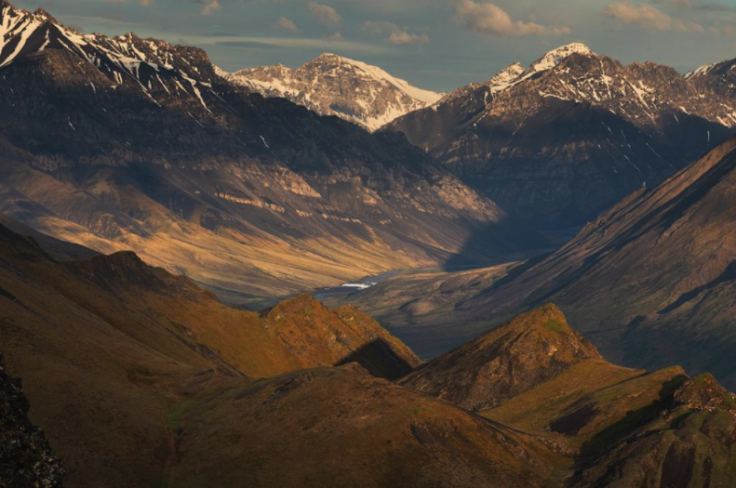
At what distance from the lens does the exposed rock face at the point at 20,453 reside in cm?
7888

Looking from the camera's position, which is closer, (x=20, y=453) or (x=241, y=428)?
(x=20, y=453)

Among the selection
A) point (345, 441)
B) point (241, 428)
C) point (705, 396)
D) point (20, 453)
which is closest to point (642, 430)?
point (705, 396)

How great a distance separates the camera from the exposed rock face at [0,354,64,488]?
259 ft

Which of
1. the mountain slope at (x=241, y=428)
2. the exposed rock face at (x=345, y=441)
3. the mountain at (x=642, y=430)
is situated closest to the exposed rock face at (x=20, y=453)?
the mountain slope at (x=241, y=428)

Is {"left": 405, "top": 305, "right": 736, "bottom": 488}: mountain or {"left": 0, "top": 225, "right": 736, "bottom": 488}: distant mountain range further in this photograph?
{"left": 405, "top": 305, "right": 736, "bottom": 488}: mountain

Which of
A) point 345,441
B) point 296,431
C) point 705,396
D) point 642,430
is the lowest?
point 642,430

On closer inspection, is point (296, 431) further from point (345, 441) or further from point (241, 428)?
point (241, 428)

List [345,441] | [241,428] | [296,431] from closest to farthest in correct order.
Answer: [345,441] < [296,431] < [241,428]

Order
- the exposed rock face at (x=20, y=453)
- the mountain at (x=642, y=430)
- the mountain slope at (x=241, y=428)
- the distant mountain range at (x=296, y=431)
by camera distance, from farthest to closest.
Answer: the mountain at (x=642, y=430)
the distant mountain range at (x=296, y=431)
the mountain slope at (x=241, y=428)
the exposed rock face at (x=20, y=453)

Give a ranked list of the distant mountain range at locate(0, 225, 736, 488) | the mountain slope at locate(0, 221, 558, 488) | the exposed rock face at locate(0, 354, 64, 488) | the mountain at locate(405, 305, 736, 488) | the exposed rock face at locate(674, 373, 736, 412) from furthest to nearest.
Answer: the exposed rock face at locate(674, 373, 736, 412)
the mountain at locate(405, 305, 736, 488)
the distant mountain range at locate(0, 225, 736, 488)
the mountain slope at locate(0, 221, 558, 488)
the exposed rock face at locate(0, 354, 64, 488)

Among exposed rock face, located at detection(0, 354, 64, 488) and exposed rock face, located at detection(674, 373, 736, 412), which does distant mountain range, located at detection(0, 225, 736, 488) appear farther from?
exposed rock face, located at detection(0, 354, 64, 488)

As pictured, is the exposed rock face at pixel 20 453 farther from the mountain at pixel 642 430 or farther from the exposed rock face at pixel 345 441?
Answer: the mountain at pixel 642 430

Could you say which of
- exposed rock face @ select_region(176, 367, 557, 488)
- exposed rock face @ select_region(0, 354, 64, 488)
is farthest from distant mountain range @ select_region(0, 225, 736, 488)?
exposed rock face @ select_region(0, 354, 64, 488)

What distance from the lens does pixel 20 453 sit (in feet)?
263
